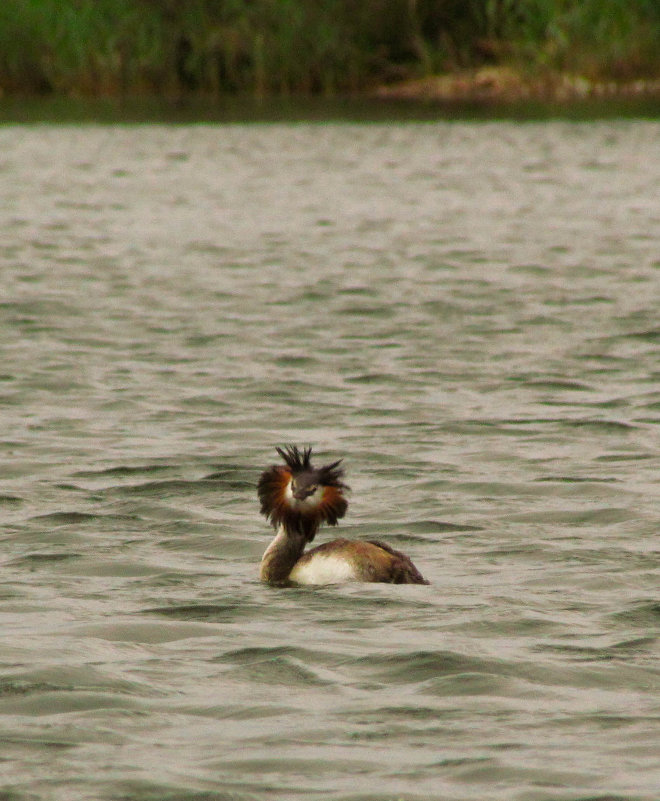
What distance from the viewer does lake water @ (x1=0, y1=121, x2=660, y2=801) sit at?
556 cm

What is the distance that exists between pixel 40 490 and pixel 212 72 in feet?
115

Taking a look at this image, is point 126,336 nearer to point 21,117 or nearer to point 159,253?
point 159,253

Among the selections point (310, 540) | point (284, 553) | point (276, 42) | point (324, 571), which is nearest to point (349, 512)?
point (310, 540)

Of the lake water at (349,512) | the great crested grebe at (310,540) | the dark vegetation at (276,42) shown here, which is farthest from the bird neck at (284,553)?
the dark vegetation at (276,42)

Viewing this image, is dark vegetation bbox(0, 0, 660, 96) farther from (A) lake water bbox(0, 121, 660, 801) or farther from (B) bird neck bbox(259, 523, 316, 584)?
(B) bird neck bbox(259, 523, 316, 584)

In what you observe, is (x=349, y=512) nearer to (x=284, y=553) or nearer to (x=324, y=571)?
(x=284, y=553)

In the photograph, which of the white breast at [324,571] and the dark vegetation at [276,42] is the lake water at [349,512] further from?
the dark vegetation at [276,42]

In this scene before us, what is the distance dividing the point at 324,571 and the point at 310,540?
33cm

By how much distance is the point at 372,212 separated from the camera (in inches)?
965

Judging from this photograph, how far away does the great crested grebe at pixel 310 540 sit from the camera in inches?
290

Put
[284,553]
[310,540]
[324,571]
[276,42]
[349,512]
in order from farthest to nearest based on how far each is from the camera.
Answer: [276,42] < [349,512] < [310,540] < [284,553] < [324,571]

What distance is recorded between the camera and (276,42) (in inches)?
1684

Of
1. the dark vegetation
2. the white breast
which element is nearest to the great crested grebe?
the white breast

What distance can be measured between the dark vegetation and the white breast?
3440cm
